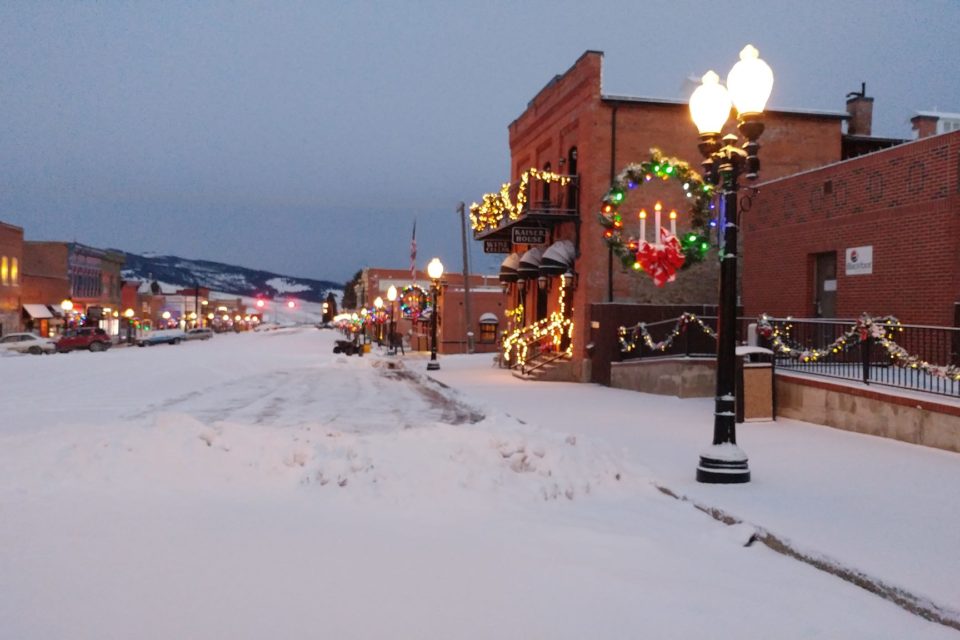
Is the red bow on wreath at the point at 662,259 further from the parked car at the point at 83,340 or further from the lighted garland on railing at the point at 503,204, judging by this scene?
the parked car at the point at 83,340

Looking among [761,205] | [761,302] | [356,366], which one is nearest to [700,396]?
[761,302]

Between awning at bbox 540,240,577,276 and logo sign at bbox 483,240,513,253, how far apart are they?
230 inches

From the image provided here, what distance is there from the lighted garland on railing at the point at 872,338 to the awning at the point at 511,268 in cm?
1580

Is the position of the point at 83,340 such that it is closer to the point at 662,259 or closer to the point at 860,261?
the point at 662,259

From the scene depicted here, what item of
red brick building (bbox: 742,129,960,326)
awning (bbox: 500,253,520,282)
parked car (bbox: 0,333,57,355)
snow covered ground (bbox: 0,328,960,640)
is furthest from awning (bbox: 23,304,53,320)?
snow covered ground (bbox: 0,328,960,640)

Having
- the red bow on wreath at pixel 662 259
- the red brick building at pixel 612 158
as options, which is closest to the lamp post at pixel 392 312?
the red brick building at pixel 612 158

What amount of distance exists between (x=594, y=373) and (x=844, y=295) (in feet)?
27.3

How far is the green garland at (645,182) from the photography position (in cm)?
2177

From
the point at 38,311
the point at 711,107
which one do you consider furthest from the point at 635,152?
the point at 38,311

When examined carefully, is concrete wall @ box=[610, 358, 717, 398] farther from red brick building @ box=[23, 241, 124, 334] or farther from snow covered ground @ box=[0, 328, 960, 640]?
red brick building @ box=[23, 241, 124, 334]

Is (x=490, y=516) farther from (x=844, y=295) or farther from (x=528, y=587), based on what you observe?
(x=844, y=295)

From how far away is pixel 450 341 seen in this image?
54312 millimetres

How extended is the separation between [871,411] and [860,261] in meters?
5.81

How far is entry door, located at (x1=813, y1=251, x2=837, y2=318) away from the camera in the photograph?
18.1m
